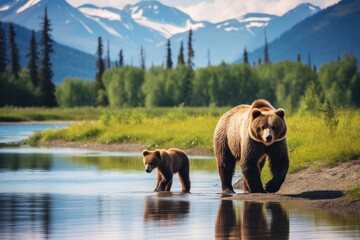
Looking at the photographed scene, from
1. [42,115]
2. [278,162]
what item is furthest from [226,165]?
[42,115]

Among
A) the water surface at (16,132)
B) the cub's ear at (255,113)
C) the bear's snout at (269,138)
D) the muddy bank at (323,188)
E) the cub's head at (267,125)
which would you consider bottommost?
the muddy bank at (323,188)

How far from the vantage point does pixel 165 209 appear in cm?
1677

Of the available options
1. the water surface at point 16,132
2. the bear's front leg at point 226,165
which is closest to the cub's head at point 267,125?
the bear's front leg at point 226,165

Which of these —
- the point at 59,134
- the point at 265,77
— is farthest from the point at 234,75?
the point at 59,134

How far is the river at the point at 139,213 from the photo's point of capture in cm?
1352

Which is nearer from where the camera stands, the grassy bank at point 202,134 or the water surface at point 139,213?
the water surface at point 139,213

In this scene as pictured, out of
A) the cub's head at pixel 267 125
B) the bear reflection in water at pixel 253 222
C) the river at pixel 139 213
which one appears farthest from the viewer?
the cub's head at pixel 267 125

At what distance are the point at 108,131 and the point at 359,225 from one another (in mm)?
30784

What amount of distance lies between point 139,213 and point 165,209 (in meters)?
0.72

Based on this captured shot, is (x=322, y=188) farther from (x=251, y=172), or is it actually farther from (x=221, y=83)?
(x=221, y=83)

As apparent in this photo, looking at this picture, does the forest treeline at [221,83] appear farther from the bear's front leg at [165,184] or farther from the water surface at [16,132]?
the bear's front leg at [165,184]

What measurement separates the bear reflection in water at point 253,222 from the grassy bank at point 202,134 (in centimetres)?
444

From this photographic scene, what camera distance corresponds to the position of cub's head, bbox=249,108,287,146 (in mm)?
16797

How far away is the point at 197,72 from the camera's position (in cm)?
12975
